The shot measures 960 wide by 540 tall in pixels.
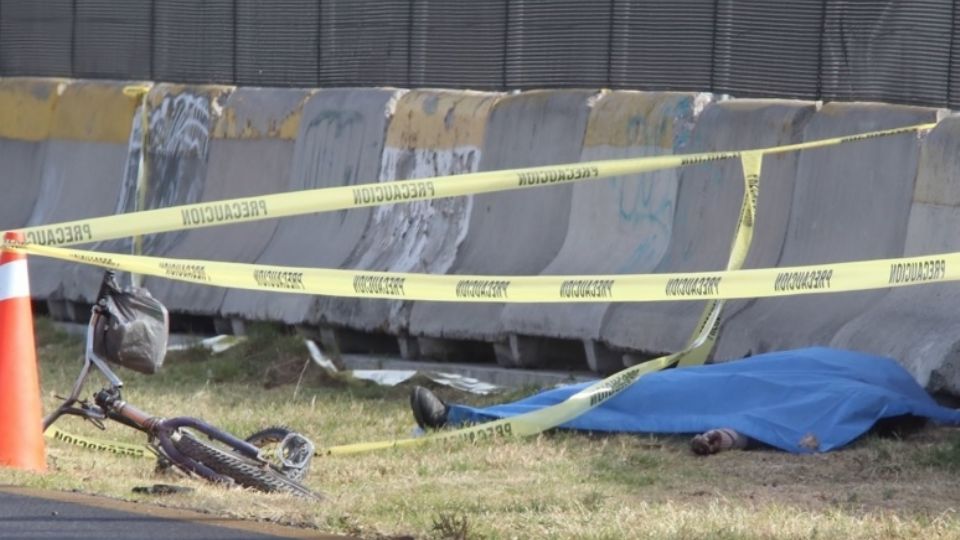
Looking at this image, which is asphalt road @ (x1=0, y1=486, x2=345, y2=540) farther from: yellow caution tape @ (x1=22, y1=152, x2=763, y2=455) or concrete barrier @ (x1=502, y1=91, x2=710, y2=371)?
concrete barrier @ (x1=502, y1=91, x2=710, y2=371)

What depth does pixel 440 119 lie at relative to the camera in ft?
45.5

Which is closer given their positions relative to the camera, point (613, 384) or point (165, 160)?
point (613, 384)

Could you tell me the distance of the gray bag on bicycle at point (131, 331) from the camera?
29.6 feet

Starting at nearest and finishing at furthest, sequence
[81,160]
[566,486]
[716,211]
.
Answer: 1. [566,486]
2. [716,211]
3. [81,160]

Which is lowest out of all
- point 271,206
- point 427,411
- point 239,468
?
point 427,411

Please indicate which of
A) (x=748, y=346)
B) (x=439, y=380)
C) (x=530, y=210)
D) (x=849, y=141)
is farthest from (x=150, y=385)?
(x=849, y=141)

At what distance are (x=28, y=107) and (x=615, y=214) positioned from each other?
6.65 m

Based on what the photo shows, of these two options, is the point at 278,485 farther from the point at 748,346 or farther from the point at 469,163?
the point at 469,163

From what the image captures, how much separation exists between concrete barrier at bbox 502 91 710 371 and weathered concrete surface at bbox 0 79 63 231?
589 cm

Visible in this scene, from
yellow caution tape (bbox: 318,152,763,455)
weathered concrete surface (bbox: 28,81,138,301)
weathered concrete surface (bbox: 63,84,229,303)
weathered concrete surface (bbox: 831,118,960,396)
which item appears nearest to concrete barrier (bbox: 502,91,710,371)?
yellow caution tape (bbox: 318,152,763,455)

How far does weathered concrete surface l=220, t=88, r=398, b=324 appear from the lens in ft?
45.8

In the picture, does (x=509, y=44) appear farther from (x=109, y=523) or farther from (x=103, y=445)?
(x=109, y=523)

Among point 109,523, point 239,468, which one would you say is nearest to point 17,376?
point 239,468

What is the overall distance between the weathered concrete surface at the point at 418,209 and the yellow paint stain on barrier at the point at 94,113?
3103 millimetres
